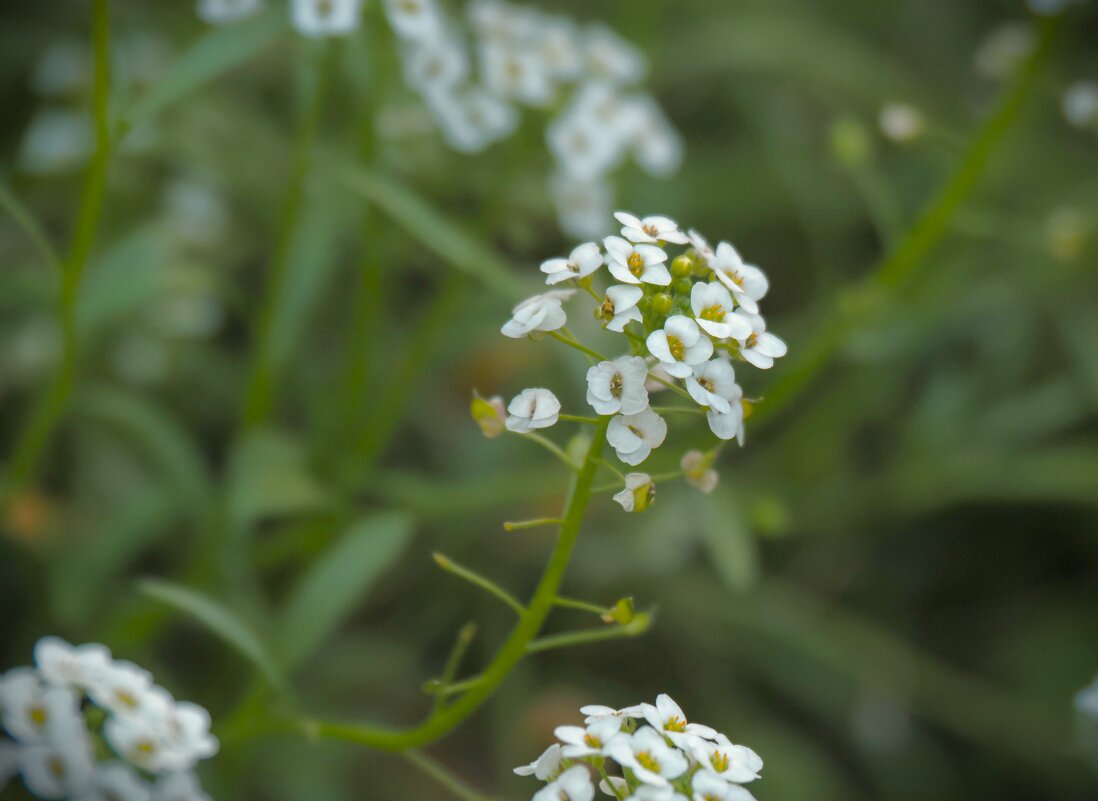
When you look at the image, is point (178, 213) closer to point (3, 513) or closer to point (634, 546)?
point (3, 513)

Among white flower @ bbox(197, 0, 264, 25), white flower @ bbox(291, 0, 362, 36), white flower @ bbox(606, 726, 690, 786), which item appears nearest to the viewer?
white flower @ bbox(606, 726, 690, 786)

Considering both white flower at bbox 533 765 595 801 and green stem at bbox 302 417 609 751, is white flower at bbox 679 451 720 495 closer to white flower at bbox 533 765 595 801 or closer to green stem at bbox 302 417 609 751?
green stem at bbox 302 417 609 751

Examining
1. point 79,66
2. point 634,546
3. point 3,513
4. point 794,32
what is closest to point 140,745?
point 3,513

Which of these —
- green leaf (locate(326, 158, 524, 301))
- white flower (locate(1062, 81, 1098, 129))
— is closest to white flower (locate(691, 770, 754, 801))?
green leaf (locate(326, 158, 524, 301))

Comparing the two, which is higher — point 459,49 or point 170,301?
point 459,49

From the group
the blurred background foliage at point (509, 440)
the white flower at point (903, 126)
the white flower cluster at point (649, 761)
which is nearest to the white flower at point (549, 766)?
the white flower cluster at point (649, 761)

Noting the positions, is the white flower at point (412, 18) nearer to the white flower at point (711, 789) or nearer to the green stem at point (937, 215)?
the green stem at point (937, 215)
